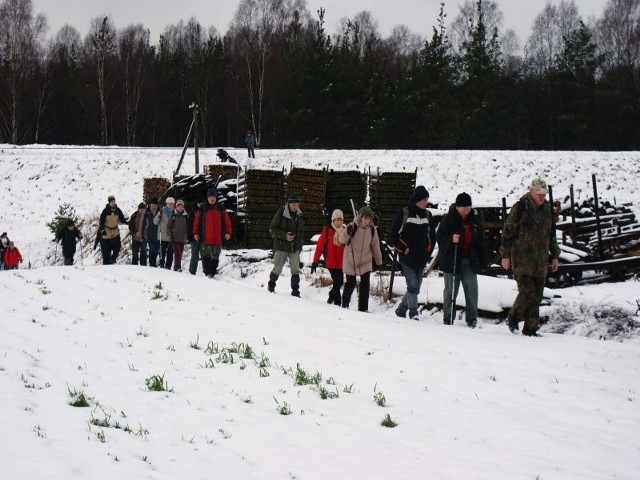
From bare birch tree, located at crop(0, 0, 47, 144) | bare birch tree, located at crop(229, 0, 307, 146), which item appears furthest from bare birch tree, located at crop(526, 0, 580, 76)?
bare birch tree, located at crop(0, 0, 47, 144)

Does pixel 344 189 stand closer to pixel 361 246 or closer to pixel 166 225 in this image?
pixel 166 225

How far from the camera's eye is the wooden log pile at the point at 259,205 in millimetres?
18453

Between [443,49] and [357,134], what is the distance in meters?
8.18

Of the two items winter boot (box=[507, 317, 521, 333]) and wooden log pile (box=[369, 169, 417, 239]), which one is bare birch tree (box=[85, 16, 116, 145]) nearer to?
wooden log pile (box=[369, 169, 417, 239])

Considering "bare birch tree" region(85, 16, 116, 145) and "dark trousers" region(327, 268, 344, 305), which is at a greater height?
"bare birch tree" region(85, 16, 116, 145)

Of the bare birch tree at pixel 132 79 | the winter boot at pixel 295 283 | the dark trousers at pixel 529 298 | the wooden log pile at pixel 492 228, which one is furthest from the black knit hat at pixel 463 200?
the bare birch tree at pixel 132 79

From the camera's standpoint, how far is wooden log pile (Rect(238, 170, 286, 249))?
1845cm

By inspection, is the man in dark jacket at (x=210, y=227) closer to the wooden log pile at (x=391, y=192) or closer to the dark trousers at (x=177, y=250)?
the dark trousers at (x=177, y=250)

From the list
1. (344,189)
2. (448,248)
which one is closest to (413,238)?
(448,248)

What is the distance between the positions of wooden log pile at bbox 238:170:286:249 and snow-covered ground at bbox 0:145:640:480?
7.67 metres

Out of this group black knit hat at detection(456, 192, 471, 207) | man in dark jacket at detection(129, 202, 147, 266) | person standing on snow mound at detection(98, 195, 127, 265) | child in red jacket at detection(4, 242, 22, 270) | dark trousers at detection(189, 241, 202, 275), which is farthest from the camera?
child in red jacket at detection(4, 242, 22, 270)

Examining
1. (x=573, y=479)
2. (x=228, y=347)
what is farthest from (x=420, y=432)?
(x=228, y=347)

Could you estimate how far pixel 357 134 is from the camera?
4244 cm

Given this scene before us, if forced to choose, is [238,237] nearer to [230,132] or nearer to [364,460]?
[364,460]
